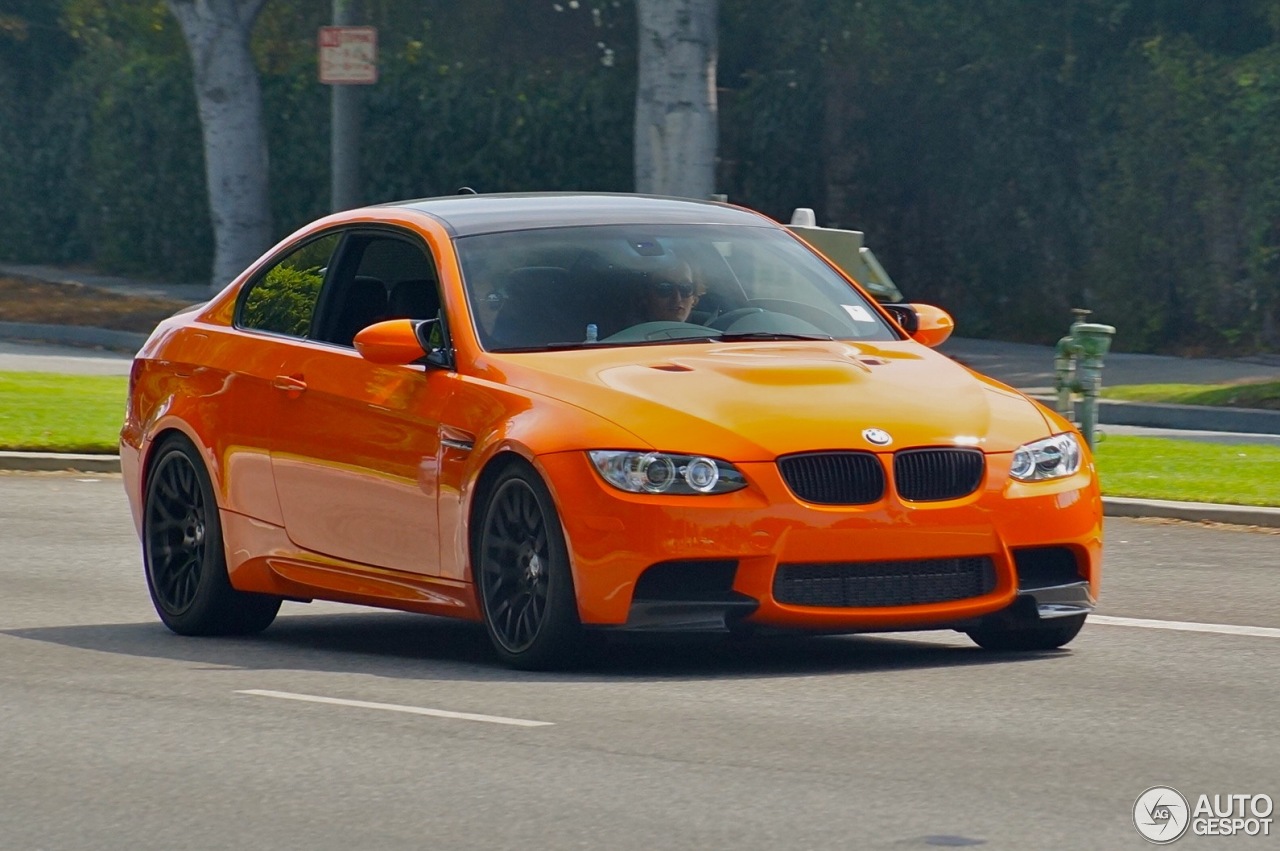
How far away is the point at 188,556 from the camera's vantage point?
9.99 m

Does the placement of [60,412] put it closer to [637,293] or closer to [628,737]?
[637,293]

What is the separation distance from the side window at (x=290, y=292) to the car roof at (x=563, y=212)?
390 millimetres

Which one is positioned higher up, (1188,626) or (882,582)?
(882,582)

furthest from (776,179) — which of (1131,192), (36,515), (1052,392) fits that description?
(36,515)

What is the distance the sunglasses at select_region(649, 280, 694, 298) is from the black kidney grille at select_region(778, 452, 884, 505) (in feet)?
4.28

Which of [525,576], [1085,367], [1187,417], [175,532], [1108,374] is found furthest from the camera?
[1108,374]

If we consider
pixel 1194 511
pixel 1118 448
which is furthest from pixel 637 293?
pixel 1118 448

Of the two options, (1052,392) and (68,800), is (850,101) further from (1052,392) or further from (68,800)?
(68,800)

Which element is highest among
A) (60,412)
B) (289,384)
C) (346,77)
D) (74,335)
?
(346,77)

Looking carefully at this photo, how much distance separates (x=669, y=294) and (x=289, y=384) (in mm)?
1438

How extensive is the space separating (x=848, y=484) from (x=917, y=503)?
0.22m

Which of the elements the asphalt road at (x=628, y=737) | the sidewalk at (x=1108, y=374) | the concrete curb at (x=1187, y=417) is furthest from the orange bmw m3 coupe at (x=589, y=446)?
the concrete curb at (x=1187, y=417)

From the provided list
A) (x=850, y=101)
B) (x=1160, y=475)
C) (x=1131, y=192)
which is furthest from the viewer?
(x=850, y=101)

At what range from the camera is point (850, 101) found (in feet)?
107
